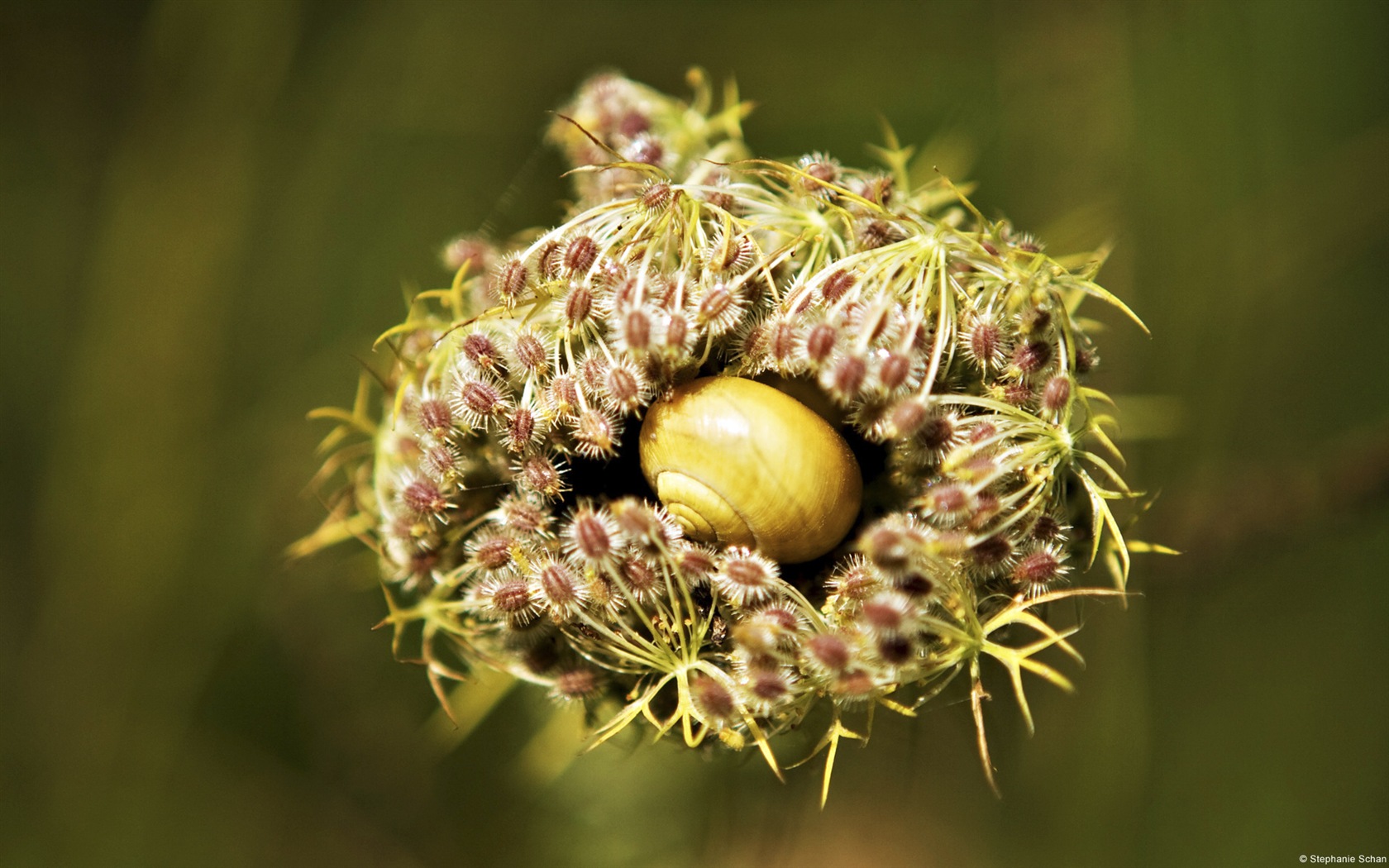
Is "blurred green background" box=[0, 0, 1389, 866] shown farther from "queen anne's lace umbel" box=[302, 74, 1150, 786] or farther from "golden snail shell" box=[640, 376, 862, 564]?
"golden snail shell" box=[640, 376, 862, 564]

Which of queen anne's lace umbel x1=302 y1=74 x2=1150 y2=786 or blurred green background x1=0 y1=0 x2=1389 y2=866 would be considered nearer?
queen anne's lace umbel x1=302 y1=74 x2=1150 y2=786

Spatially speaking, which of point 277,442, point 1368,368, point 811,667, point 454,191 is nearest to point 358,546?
point 277,442

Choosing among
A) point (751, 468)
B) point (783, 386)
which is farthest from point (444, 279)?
point (751, 468)

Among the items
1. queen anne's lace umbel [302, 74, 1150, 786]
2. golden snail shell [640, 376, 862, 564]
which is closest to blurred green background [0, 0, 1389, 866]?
queen anne's lace umbel [302, 74, 1150, 786]

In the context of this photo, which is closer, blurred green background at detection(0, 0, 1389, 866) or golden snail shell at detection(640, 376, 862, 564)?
golden snail shell at detection(640, 376, 862, 564)
